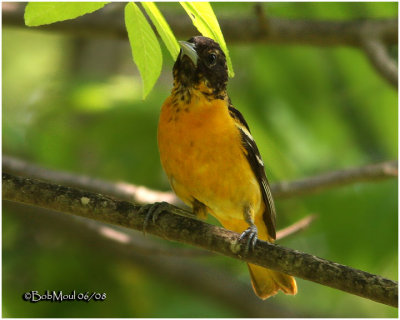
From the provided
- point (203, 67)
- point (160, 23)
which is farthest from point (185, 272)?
point (160, 23)

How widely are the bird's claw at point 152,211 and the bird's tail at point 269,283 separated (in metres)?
1.51

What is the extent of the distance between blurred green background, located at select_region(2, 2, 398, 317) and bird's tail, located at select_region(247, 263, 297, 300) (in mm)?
1639

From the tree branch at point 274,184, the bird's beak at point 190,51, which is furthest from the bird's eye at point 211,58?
the tree branch at point 274,184

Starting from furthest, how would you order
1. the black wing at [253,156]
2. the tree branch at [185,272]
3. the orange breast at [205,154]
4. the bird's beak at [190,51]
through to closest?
the tree branch at [185,272], the black wing at [253,156], the orange breast at [205,154], the bird's beak at [190,51]

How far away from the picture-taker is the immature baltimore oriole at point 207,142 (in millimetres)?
4723

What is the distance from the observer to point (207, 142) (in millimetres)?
4715

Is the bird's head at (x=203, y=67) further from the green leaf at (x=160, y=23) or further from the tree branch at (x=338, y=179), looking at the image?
the tree branch at (x=338, y=179)

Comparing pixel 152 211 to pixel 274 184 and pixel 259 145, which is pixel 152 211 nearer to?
pixel 274 184

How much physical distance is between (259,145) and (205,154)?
89.6 inches

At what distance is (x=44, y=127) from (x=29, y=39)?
4.28m

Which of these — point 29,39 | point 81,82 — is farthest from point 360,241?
point 29,39

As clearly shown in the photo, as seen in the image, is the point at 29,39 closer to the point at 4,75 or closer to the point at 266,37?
the point at 4,75

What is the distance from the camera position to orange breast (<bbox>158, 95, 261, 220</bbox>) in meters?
4.71

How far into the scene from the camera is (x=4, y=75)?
1022cm
